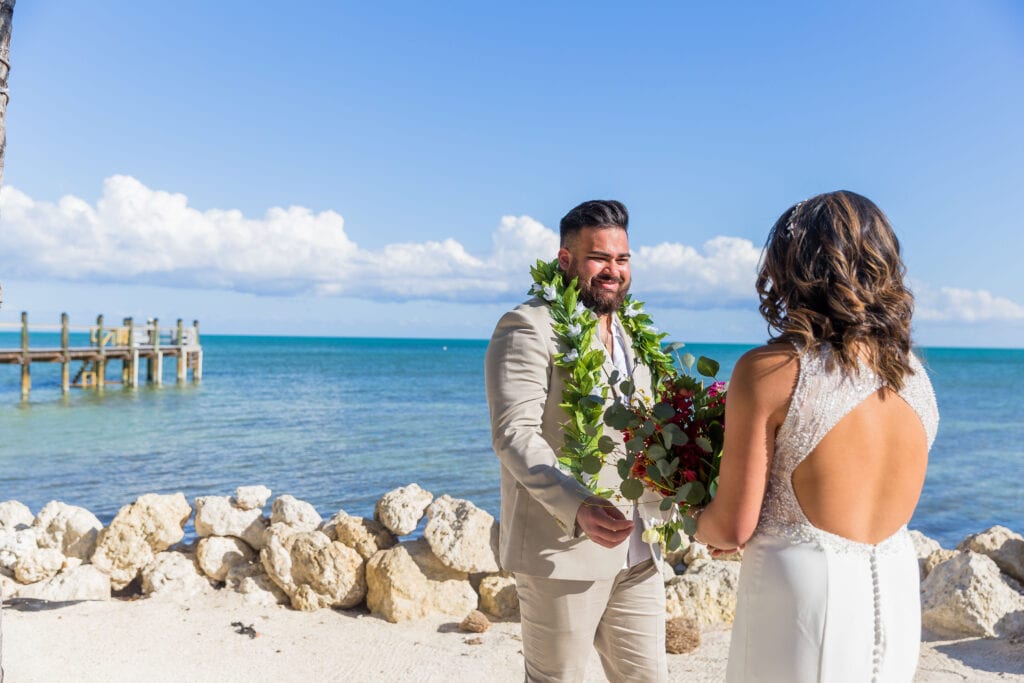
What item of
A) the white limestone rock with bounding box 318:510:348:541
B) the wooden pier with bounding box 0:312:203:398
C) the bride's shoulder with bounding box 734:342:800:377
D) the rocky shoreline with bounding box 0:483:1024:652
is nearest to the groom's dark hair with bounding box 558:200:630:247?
the bride's shoulder with bounding box 734:342:800:377

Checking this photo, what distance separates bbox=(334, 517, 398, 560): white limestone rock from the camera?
637 centimetres

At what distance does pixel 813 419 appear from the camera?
6.31ft

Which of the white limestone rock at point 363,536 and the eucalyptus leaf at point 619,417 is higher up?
the eucalyptus leaf at point 619,417

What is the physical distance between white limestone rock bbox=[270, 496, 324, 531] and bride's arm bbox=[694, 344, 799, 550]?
538cm

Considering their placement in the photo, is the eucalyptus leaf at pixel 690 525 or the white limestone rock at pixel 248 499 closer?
the eucalyptus leaf at pixel 690 525

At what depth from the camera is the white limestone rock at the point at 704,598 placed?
591 centimetres

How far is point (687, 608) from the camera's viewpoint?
593 centimetres

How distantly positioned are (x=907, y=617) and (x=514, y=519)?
1365 millimetres

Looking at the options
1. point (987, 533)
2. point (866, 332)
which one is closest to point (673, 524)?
point (866, 332)

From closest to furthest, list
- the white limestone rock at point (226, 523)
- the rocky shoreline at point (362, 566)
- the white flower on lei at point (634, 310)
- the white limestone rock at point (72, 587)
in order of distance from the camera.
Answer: the white flower on lei at point (634, 310), the rocky shoreline at point (362, 566), the white limestone rock at point (72, 587), the white limestone rock at point (226, 523)

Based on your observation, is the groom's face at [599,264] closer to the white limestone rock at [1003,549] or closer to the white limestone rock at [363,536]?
the white limestone rock at [363,536]

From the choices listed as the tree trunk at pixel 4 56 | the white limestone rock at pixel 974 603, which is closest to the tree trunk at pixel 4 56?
the tree trunk at pixel 4 56

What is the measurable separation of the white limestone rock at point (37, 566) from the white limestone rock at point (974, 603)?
6.32 meters

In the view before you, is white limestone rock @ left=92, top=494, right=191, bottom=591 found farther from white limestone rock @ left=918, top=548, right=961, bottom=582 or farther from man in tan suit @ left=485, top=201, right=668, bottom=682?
white limestone rock @ left=918, top=548, right=961, bottom=582
